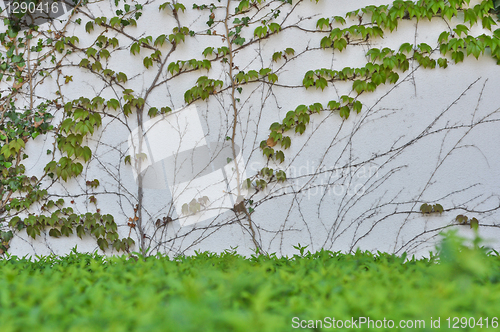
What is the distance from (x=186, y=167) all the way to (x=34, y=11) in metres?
1.82

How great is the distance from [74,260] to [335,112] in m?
1.93

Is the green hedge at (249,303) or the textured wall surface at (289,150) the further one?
the textured wall surface at (289,150)

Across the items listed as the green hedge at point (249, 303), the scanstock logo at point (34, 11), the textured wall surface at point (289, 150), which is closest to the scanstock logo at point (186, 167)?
the textured wall surface at point (289, 150)

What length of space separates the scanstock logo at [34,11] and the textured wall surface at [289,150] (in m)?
0.10

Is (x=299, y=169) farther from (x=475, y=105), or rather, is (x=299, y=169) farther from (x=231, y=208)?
(x=475, y=105)

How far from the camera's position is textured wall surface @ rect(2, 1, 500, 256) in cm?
251

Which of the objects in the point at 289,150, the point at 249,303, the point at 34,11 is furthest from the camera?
the point at 34,11

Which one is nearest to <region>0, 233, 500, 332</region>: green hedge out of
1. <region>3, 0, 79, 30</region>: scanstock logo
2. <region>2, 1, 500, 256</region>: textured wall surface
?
<region>2, 1, 500, 256</region>: textured wall surface

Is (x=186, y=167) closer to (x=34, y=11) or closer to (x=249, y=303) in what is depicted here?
(x=34, y=11)

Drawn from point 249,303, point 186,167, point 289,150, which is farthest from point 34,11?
point 249,303

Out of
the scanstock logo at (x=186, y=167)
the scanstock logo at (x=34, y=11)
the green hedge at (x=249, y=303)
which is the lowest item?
the green hedge at (x=249, y=303)

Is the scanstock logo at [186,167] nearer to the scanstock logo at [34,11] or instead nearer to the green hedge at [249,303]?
the scanstock logo at [34,11]

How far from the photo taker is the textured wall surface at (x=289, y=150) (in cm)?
A: 251

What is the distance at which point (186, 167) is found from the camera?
8.95 ft
